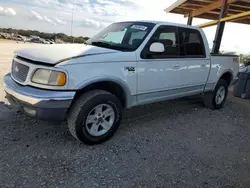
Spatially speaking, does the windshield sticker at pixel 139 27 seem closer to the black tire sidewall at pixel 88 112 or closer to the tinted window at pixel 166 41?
the tinted window at pixel 166 41

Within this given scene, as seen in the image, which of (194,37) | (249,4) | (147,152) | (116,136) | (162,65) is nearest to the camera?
(147,152)

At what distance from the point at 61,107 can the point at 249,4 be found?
31.7ft

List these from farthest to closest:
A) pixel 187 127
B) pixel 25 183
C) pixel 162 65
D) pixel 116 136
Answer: pixel 187 127 < pixel 162 65 < pixel 116 136 < pixel 25 183

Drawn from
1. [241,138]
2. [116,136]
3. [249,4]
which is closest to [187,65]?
[241,138]

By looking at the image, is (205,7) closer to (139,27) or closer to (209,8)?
(209,8)

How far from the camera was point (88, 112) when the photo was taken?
3.15 meters

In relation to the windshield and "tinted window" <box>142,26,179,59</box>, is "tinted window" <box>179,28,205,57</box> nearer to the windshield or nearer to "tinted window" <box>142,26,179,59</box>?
"tinted window" <box>142,26,179,59</box>

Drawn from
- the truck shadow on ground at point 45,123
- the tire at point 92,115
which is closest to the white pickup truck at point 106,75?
the tire at point 92,115

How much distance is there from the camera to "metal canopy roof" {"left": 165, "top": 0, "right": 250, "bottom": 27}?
9273 millimetres

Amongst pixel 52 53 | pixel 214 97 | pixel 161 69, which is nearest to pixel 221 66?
pixel 214 97

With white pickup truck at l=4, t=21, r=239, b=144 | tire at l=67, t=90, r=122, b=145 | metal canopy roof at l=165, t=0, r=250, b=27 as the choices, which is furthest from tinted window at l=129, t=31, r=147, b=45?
metal canopy roof at l=165, t=0, r=250, b=27

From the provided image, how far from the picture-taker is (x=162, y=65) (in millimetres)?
4016

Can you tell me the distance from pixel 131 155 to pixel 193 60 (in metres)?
2.51

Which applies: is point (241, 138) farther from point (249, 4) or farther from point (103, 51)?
point (249, 4)
